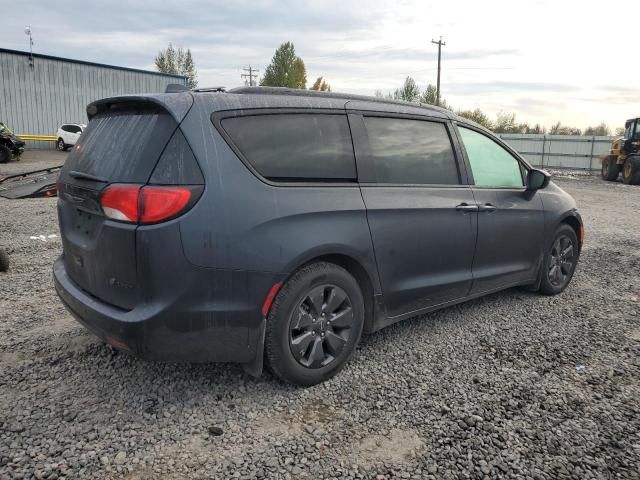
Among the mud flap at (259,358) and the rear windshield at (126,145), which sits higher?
the rear windshield at (126,145)

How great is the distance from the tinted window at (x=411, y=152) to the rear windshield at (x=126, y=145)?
1.38 metres

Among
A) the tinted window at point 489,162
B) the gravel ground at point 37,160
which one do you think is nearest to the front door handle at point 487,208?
the tinted window at point 489,162

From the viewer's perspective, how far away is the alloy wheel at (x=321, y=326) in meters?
2.88

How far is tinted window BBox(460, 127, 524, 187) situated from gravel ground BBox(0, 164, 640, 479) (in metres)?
1.20

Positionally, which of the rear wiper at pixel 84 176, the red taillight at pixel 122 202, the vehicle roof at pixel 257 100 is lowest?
the red taillight at pixel 122 202

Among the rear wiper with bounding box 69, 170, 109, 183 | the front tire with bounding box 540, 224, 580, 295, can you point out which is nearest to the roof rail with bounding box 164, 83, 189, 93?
the rear wiper with bounding box 69, 170, 109, 183

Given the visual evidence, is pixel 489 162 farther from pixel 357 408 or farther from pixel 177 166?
Answer: pixel 177 166

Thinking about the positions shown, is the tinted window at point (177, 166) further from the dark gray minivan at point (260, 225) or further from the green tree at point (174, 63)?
the green tree at point (174, 63)

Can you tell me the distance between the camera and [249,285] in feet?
8.64

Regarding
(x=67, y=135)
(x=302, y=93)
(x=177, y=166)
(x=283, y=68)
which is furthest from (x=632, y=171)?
(x=283, y=68)

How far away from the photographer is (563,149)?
30641 mm

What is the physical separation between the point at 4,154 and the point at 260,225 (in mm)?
21369

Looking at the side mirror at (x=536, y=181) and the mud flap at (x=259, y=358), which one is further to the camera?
the side mirror at (x=536, y=181)

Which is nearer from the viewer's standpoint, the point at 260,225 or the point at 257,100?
the point at 260,225
